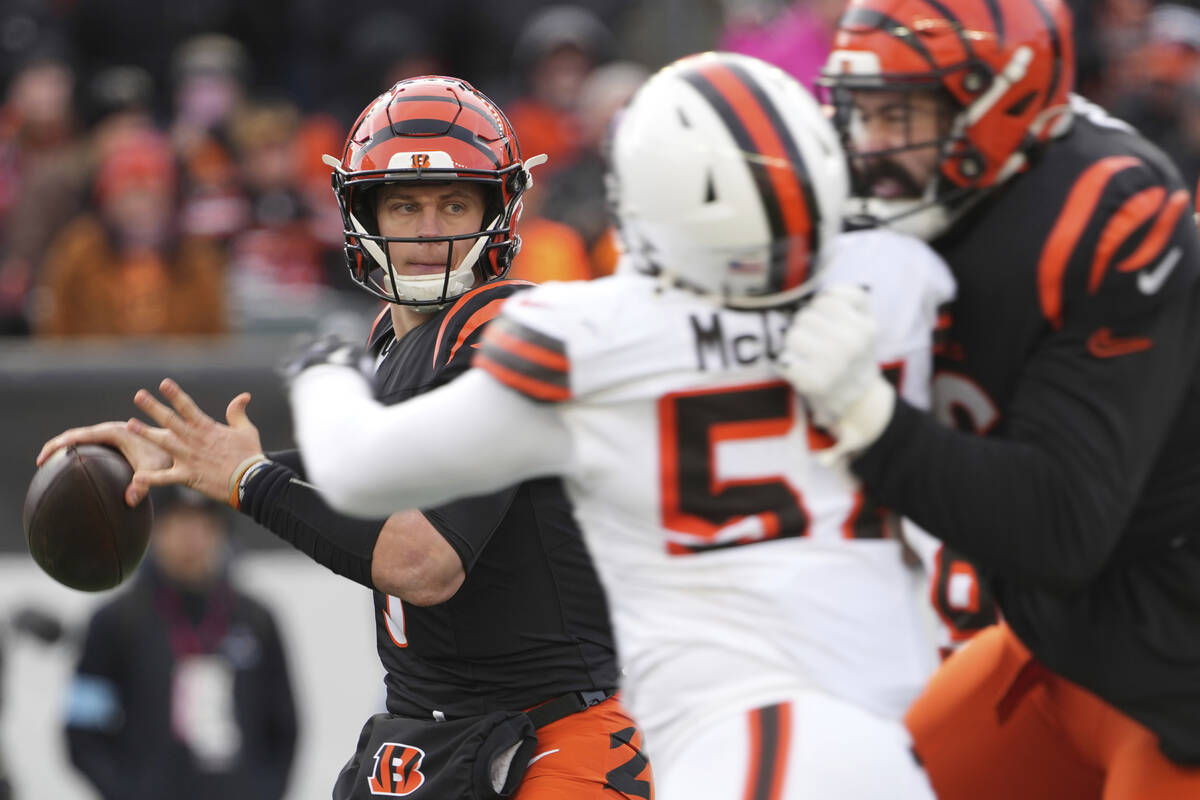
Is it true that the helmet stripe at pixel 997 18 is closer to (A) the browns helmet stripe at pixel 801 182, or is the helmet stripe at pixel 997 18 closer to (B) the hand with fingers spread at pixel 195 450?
(A) the browns helmet stripe at pixel 801 182

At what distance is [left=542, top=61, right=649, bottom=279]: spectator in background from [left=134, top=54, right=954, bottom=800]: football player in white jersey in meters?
4.87

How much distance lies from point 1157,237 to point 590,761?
144cm

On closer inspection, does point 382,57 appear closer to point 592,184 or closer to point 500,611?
point 592,184

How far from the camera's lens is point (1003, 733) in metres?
3.27

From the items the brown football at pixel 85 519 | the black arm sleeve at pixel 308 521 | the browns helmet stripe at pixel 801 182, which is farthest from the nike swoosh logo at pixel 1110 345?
the brown football at pixel 85 519

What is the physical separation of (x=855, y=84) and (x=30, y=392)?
5.05 meters

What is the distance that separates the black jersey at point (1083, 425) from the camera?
2.62m

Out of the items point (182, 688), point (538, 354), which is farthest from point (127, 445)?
point (182, 688)

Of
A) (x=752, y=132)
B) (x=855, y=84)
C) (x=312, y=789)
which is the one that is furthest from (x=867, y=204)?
(x=312, y=789)

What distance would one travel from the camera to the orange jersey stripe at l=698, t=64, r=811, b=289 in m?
2.58

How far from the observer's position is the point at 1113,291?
2664 millimetres

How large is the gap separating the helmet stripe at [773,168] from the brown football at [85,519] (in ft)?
4.47

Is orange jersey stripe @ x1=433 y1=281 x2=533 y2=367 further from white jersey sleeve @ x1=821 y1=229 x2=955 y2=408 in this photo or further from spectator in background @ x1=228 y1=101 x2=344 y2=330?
spectator in background @ x1=228 y1=101 x2=344 y2=330

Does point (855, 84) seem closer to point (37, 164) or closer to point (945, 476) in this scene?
point (945, 476)
